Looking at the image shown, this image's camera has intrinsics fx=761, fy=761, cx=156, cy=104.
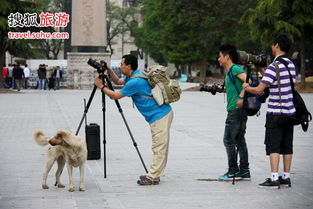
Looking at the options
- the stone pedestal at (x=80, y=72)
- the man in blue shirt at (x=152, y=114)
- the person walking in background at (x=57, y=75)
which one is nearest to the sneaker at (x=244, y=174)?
the man in blue shirt at (x=152, y=114)

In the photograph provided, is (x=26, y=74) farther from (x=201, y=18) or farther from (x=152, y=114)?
(x=152, y=114)

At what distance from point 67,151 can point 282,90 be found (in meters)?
2.58

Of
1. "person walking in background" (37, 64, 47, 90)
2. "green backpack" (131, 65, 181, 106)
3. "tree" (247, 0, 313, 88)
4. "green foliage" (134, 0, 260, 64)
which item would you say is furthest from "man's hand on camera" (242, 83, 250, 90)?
"person walking in background" (37, 64, 47, 90)

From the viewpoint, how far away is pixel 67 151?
8805 millimetres

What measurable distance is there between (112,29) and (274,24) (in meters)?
66.1

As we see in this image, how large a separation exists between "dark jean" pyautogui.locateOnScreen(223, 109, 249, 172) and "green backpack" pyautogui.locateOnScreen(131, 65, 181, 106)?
2.36 feet

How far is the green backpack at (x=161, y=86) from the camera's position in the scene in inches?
367

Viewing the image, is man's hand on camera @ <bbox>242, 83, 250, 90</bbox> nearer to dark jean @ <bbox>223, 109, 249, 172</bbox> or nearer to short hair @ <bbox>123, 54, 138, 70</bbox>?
dark jean @ <bbox>223, 109, 249, 172</bbox>

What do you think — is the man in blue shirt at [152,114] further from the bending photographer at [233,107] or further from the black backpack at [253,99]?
the black backpack at [253,99]

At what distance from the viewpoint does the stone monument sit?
4325 centimetres

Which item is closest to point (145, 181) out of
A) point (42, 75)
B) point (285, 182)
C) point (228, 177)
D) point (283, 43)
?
point (228, 177)

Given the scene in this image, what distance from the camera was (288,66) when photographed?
882cm

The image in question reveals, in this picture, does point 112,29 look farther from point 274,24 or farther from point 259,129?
point 259,129

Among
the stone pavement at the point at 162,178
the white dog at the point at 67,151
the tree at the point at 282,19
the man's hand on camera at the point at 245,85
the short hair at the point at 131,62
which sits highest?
the tree at the point at 282,19
